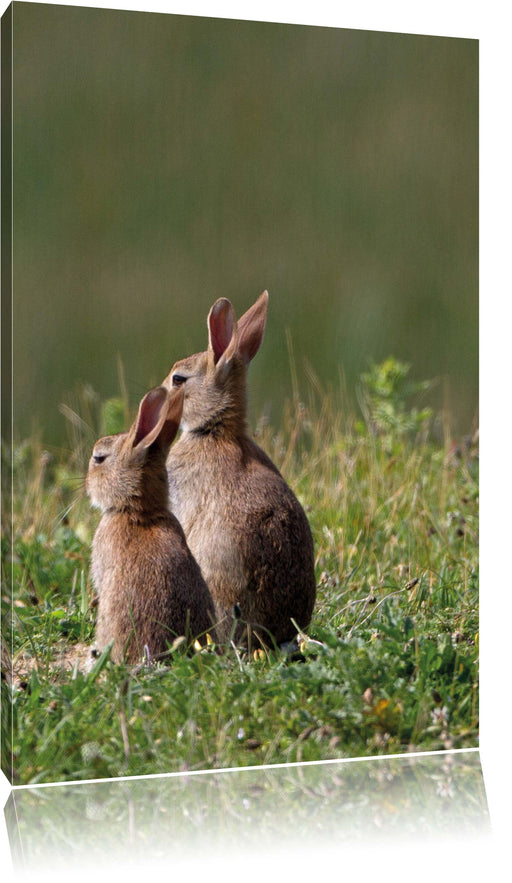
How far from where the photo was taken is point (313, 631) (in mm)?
6887

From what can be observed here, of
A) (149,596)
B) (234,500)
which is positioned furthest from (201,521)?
(149,596)

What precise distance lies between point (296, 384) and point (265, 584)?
225 centimetres

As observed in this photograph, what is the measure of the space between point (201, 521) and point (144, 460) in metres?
0.40

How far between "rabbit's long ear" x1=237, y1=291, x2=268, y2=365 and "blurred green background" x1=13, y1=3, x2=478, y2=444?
0.50 ft

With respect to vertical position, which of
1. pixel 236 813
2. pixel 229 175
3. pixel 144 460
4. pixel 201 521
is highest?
pixel 229 175

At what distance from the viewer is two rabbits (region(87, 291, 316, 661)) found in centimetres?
635

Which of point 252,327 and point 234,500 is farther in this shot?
point 252,327

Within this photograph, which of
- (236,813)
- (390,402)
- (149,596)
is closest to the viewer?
(236,813)

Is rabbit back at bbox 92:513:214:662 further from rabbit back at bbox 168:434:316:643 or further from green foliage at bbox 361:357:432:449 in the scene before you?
green foliage at bbox 361:357:432:449

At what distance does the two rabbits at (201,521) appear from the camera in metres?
6.35

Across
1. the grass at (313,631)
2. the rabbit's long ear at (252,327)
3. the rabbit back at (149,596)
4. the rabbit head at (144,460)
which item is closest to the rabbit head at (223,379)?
Result: the rabbit's long ear at (252,327)

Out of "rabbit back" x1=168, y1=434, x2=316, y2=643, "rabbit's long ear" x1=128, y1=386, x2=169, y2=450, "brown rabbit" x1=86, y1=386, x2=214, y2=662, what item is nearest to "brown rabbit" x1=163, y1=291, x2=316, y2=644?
"rabbit back" x1=168, y1=434, x2=316, y2=643

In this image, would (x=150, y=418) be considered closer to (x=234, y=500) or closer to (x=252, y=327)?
(x=234, y=500)

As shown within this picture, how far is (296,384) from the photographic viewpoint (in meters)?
8.64
